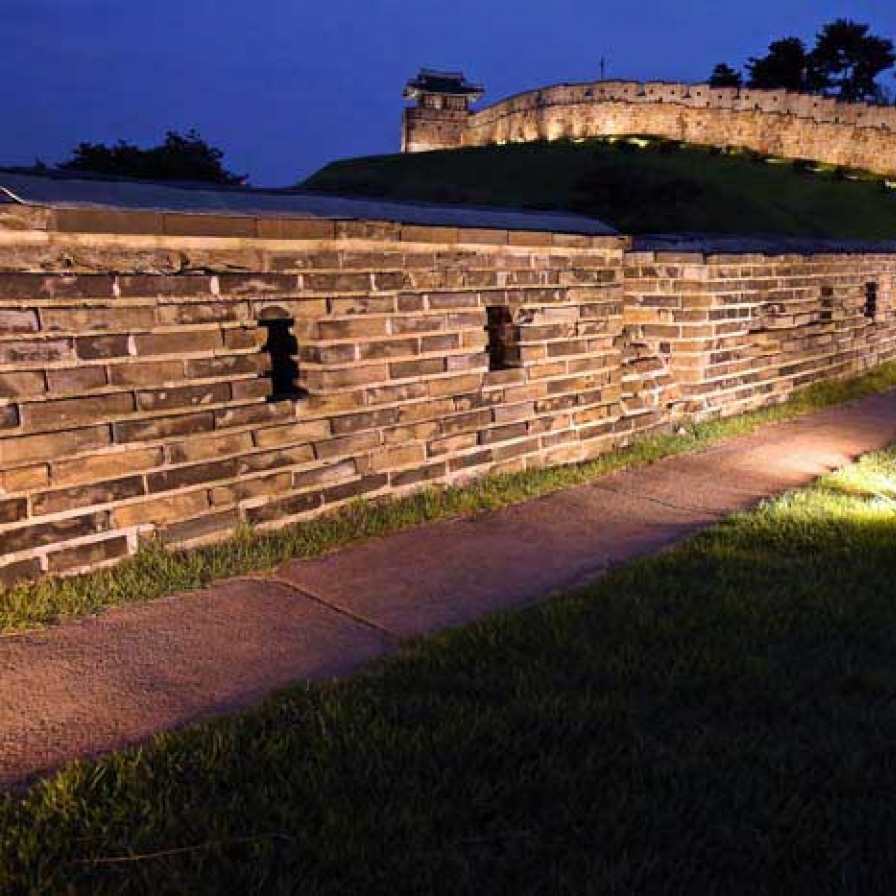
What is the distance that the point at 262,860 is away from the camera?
186 cm

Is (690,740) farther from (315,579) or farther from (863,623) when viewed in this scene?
(315,579)

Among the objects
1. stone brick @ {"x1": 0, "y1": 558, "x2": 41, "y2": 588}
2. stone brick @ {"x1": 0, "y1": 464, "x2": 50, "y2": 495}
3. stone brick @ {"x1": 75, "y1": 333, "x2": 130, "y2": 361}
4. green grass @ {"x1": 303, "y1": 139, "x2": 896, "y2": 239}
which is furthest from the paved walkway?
green grass @ {"x1": 303, "y1": 139, "x2": 896, "y2": 239}

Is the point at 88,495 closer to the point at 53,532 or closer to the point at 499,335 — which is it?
the point at 53,532

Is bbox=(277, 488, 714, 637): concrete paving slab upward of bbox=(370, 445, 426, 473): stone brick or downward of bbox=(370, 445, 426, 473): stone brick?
downward

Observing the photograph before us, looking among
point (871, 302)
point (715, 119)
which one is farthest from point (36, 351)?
point (715, 119)

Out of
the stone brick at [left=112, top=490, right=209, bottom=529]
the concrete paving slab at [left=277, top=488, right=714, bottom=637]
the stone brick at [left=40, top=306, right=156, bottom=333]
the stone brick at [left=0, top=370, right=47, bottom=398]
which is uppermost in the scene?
the stone brick at [left=40, top=306, right=156, bottom=333]

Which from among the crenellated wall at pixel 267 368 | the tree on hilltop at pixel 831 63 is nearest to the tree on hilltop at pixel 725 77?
the tree on hilltop at pixel 831 63

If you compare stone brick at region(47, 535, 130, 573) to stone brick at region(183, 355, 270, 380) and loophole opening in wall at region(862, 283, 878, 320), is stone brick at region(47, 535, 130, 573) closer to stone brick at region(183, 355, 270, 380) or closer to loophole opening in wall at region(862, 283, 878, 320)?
stone brick at region(183, 355, 270, 380)

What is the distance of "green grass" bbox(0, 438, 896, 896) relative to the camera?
6.11ft

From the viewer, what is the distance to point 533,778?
218 cm

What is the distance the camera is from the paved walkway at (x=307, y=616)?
258cm

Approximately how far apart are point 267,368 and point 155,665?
5.46 ft

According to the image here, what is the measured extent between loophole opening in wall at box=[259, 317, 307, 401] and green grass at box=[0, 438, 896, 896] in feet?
5.78

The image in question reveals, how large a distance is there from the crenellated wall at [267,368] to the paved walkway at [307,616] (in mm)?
449
